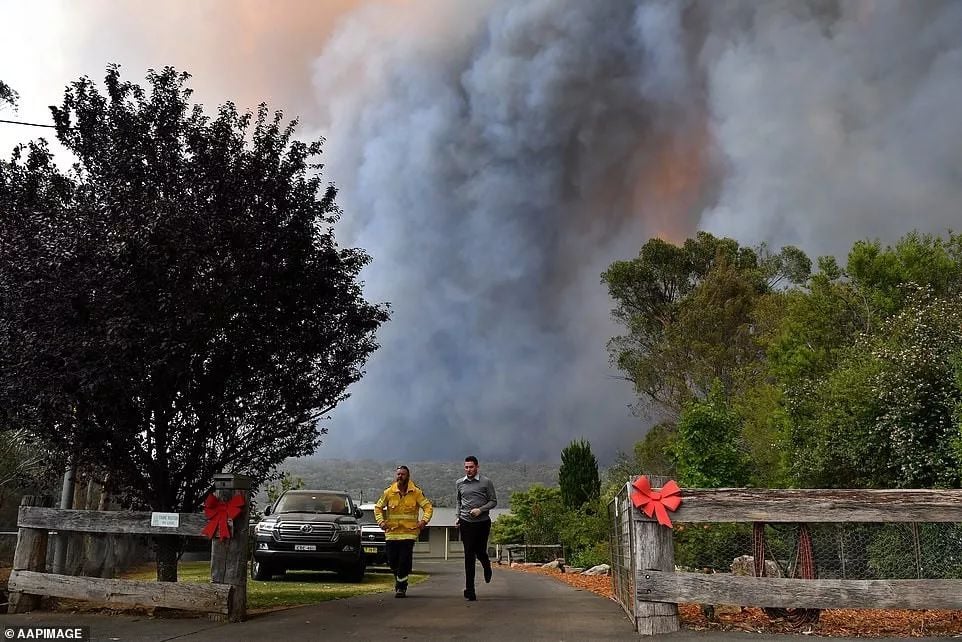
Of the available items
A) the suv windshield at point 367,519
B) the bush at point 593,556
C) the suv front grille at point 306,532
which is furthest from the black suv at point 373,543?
the bush at point 593,556

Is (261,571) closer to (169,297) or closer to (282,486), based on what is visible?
(169,297)

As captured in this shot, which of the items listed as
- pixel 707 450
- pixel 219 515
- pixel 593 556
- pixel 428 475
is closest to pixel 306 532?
pixel 219 515

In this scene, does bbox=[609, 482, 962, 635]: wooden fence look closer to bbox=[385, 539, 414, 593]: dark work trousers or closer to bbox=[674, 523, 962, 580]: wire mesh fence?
bbox=[674, 523, 962, 580]: wire mesh fence

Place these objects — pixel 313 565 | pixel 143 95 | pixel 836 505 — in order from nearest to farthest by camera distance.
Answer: pixel 836 505, pixel 143 95, pixel 313 565

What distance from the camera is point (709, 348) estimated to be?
34656mm

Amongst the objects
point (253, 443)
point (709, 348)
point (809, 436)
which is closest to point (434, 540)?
point (709, 348)

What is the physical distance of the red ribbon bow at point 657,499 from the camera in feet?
22.1

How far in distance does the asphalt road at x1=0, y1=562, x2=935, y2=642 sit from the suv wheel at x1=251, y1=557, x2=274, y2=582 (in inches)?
242

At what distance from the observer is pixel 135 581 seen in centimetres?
798

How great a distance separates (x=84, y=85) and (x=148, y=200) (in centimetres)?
254

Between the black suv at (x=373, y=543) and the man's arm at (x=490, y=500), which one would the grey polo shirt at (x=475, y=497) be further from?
the black suv at (x=373, y=543)

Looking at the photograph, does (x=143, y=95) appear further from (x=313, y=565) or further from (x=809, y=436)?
(x=809, y=436)

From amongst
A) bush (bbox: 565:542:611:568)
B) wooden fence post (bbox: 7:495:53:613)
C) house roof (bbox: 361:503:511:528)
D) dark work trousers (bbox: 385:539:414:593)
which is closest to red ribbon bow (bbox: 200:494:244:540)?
wooden fence post (bbox: 7:495:53:613)

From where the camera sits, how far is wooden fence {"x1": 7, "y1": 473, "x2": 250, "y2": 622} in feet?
25.5
